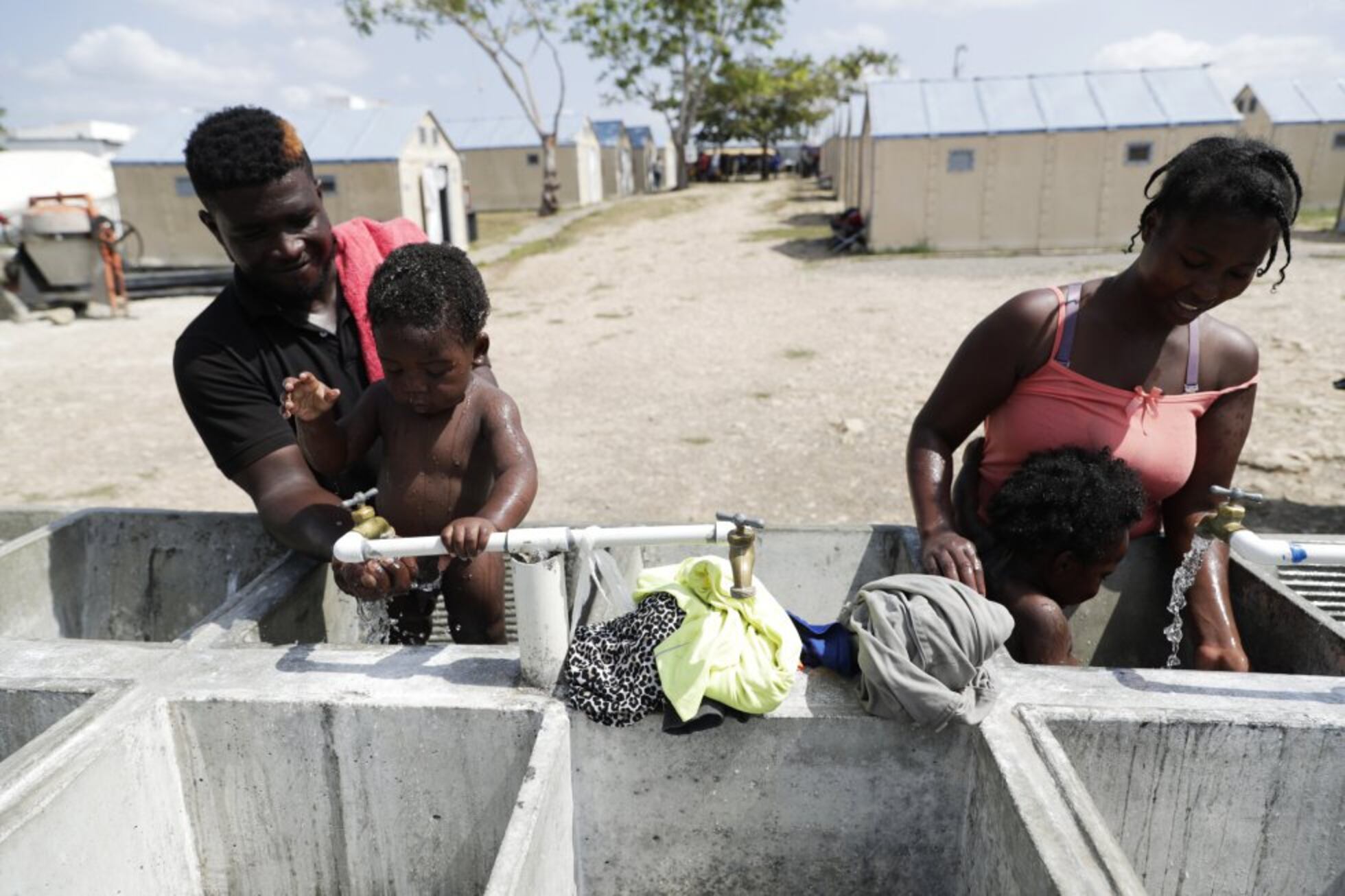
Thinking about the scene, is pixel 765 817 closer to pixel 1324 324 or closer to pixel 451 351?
pixel 451 351

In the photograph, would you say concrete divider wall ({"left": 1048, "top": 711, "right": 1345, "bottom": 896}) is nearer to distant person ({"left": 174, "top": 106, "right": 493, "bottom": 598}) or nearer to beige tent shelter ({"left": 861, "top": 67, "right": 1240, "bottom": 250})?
distant person ({"left": 174, "top": 106, "right": 493, "bottom": 598})

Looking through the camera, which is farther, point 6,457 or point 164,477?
point 6,457

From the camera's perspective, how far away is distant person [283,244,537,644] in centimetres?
208

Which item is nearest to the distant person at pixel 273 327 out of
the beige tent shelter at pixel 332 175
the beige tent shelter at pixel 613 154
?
the beige tent shelter at pixel 332 175

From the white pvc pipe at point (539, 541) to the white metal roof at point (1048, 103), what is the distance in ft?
51.5

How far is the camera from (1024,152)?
15945mm

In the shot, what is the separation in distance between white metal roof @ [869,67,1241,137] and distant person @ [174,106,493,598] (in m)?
15.1

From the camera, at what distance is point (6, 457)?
7035 mm

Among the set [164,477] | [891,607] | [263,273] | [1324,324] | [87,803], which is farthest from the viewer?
[1324,324]

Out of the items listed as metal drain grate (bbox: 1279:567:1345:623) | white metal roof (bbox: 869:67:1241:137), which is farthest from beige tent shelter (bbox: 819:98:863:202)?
metal drain grate (bbox: 1279:567:1345:623)

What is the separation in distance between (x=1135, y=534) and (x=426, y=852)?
2074mm

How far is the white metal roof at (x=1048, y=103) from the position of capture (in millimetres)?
15609

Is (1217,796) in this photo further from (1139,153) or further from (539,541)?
(1139,153)

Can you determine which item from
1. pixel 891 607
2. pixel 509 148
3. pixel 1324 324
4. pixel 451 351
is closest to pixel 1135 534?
pixel 891 607
